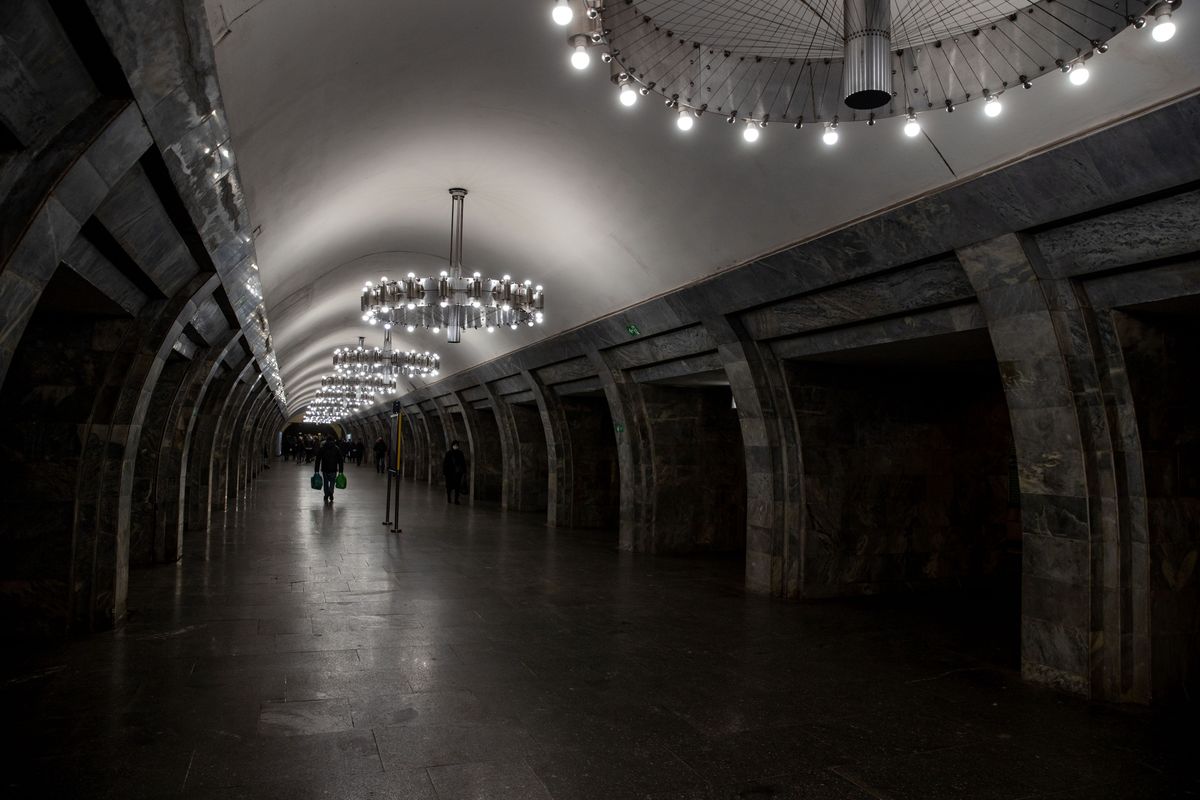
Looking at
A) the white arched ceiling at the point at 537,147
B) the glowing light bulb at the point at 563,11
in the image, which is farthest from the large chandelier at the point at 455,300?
the glowing light bulb at the point at 563,11

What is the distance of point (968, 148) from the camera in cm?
511

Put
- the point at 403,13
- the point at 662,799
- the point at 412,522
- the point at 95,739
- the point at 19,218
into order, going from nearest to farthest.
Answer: the point at 19,218 → the point at 662,799 → the point at 95,739 → the point at 403,13 → the point at 412,522

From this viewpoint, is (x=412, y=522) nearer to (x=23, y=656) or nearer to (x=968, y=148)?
(x=23, y=656)

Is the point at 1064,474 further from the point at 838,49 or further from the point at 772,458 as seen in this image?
the point at 772,458

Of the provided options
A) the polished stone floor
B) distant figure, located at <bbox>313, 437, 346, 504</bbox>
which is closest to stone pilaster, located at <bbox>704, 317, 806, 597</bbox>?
the polished stone floor

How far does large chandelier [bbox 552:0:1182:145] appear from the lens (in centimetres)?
299

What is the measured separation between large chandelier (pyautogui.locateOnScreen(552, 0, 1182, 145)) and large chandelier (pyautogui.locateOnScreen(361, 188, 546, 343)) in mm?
6052

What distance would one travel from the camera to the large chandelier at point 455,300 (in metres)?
10.0

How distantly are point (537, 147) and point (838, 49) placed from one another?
14.5 feet

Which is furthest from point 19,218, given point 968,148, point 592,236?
point 592,236

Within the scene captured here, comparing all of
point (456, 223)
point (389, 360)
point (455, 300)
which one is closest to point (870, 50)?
point (455, 300)

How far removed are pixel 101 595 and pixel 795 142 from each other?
6.70m

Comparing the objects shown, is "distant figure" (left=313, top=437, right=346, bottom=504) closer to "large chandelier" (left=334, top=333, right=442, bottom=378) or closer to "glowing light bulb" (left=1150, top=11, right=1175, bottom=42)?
"large chandelier" (left=334, top=333, right=442, bottom=378)

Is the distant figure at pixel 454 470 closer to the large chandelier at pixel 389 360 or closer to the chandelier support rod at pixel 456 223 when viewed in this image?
the large chandelier at pixel 389 360
